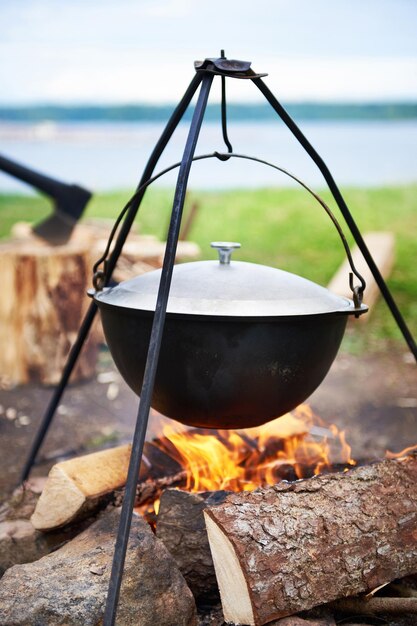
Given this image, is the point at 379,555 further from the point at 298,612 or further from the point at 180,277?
the point at 180,277

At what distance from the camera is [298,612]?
6.47ft

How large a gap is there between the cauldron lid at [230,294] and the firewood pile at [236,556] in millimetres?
534

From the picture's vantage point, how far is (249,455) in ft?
8.89

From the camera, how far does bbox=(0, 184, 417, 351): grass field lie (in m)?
6.87

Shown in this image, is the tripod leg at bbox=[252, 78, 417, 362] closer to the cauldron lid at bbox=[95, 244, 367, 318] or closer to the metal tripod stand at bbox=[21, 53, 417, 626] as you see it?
A: the metal tripod stand at bbox=[21, 53, 417, 626]

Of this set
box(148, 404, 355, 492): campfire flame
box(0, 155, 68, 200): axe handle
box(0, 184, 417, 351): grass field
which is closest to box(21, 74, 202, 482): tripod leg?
box(148, 404, 355, 492): campfire flame

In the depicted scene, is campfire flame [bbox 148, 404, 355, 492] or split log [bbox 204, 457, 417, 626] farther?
campfire flame [bbox 148, 404, 355, 492]

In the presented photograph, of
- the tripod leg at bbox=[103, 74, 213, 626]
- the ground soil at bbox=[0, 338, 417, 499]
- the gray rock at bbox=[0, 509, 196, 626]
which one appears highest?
the tripod leg at bbox=[103, 74, 213, 626]

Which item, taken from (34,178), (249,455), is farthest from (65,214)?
(249,455)

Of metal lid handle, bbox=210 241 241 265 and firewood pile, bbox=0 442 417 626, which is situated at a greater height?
metal lid handle, bbox=210 241 241 265

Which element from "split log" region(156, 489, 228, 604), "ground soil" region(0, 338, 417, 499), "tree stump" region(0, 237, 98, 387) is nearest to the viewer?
"split log" region(156, 489, 228, 604)

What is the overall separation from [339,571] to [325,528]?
12cm

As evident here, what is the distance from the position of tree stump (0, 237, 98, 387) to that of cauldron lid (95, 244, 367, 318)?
239 centimetres

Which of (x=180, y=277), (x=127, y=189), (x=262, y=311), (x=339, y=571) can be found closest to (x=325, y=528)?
(x=339, y=571)
